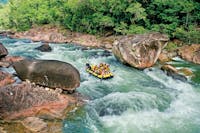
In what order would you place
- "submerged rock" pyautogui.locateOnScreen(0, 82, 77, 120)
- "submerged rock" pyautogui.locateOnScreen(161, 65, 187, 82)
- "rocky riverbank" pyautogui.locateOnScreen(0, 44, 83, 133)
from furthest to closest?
"submerged rock" pyautogui.locateOnScreen(161, 65, 187, 82)
"submerged rock" pyautogui.locateOnScreen(0, 82, 77, 120)
"rocky riverbank" pyautogui.locateOnScreen(0, 44, 83, 133)

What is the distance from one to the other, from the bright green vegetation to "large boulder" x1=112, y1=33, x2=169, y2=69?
21.8ft

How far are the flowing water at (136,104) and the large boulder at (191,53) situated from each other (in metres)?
3.54

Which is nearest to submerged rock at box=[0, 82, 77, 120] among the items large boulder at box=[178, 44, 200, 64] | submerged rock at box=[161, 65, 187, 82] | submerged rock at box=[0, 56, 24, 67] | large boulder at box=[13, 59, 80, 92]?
large boulder at box=[13, 59, 80, 92]

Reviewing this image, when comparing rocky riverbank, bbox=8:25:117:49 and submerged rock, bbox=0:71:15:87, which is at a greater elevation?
submerged rock, bbox=0:71:15:87

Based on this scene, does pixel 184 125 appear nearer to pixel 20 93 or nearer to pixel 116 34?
pixel 20 93

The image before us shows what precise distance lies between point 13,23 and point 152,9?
920 inches

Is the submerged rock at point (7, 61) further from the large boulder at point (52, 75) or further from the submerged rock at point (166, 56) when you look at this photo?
the submerged rock at point (166, 56)

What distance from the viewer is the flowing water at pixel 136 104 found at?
1251cm

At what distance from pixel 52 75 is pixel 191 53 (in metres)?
15.2

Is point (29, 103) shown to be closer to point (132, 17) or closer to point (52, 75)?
point (52, 75)

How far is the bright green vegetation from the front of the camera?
96.2ft

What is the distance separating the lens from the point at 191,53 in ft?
84.8

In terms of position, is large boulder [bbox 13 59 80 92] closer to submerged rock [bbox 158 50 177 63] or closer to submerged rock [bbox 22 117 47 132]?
submerged rock [bbox 22 117 47 132]

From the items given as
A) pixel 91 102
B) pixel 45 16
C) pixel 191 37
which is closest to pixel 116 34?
A: pixel 191 37
